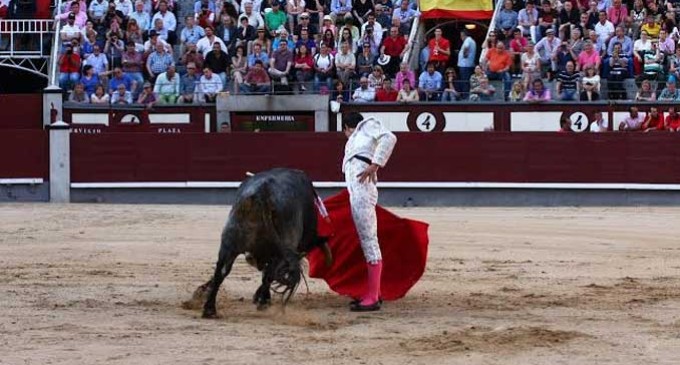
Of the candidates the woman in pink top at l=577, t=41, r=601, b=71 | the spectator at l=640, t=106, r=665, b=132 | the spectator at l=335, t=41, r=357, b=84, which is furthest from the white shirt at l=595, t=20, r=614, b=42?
the spectator at l=335, t=41, r=357, b=84

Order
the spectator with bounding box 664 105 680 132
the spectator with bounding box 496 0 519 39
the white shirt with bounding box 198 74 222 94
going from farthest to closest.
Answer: the white shirt with bounding box 198 74 222 94 → the spectator with bounding box 496 0 519 39 → the spectator with bounding box 664 105 680 132

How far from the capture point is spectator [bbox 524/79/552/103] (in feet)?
64.7

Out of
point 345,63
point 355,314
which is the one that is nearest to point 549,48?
point 345,63

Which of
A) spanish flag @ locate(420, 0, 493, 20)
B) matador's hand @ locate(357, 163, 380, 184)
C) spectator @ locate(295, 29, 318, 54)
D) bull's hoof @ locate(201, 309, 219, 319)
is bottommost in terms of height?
bull's hoof @ locate(201, 309, 219, 319)

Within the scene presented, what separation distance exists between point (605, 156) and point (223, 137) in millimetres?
4982

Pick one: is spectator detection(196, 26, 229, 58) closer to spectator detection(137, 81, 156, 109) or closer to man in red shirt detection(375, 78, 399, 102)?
spectator detection(137, 81, 156, 109)

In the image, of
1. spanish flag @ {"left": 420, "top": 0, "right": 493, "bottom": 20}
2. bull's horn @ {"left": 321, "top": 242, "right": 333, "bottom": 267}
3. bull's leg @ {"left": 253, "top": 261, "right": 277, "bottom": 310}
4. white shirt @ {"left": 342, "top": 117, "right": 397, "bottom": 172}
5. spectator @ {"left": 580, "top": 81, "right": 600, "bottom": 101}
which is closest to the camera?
bull's leg @ {"left": 253, "top": 261, "right": 277, "bottom": 310}

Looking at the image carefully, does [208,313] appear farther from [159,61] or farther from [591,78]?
[159,61]

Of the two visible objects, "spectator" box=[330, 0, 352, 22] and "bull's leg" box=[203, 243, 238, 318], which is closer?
"bull's leg" box=[203, 243, 238, 318]

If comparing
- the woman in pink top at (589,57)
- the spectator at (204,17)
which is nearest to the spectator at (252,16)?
the spectator at (204,17)

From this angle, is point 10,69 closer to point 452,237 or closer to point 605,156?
point 605,156

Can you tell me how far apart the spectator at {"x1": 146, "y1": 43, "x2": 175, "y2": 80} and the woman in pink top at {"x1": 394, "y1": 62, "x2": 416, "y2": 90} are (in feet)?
10.2

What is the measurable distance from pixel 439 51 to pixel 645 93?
9.11 feet

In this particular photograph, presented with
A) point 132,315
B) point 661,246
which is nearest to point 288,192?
point 132,315
